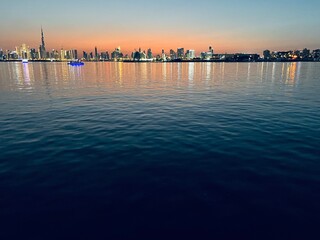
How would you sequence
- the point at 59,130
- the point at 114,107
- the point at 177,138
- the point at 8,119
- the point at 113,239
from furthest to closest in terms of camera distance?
1. the point at 114,107
2. the point at 8,119
3. the point at 59,130
4. the point at 177,138
5. the point at 113,239

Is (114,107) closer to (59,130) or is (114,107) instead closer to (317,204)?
(59,130)

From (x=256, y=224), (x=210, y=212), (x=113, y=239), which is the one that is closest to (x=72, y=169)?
(x=113, y=239)

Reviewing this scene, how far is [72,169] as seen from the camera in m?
13.3

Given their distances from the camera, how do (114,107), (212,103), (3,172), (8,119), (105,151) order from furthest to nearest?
1. (212,103)
2. (114,107)
3. (8,119)
4. (105,151)
5. (3,172)

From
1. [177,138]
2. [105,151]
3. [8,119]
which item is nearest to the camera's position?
[105,151]

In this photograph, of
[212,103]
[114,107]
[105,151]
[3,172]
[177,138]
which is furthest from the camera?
[212,103]

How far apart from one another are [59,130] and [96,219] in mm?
13738

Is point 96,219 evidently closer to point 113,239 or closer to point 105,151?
point 113,239

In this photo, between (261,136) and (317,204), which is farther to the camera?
(261,136)

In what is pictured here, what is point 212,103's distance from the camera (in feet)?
111

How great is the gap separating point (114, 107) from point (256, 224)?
83.7ft

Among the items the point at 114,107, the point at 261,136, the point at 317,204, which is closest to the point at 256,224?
Result: the point at 317,204

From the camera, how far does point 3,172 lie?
42.4ft

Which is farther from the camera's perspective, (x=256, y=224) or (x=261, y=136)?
(x=261, y=136)
